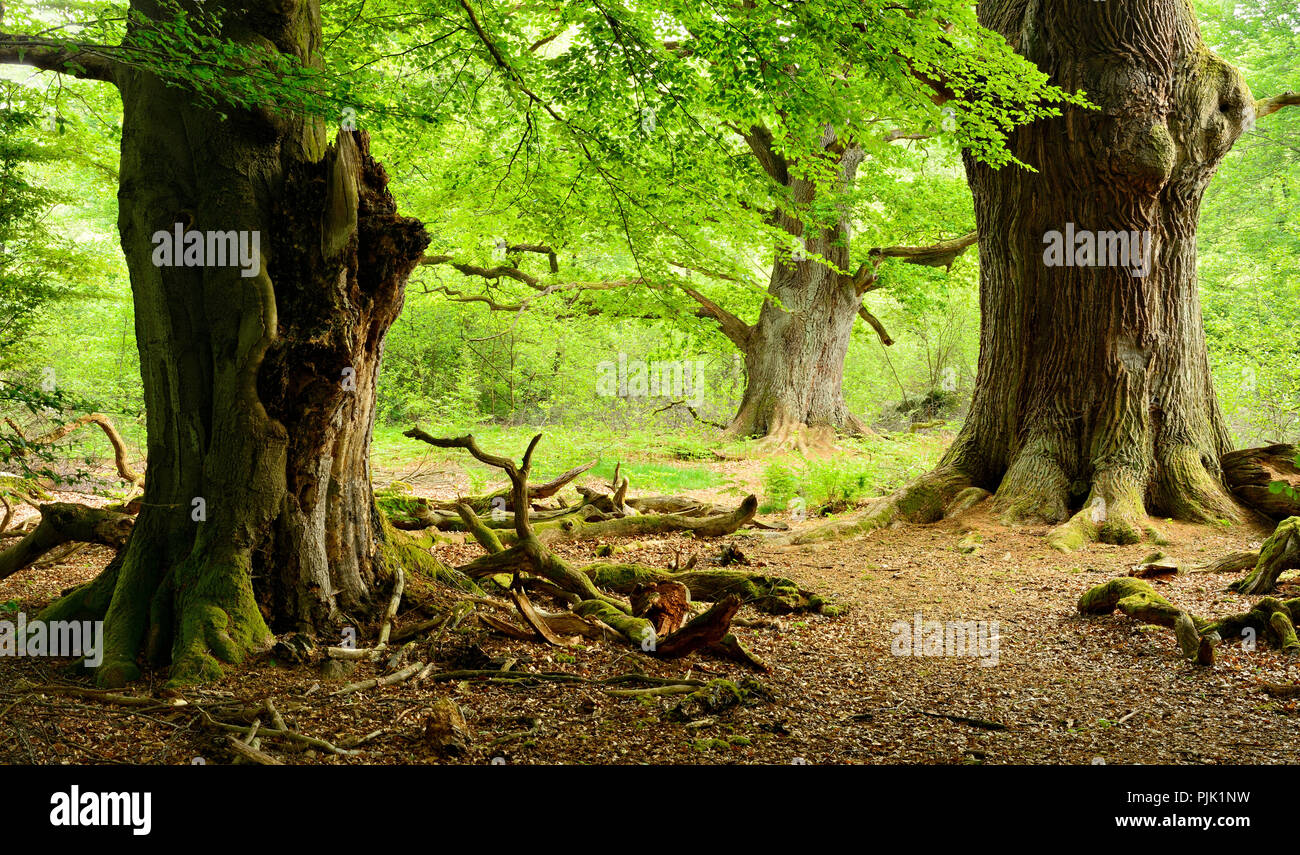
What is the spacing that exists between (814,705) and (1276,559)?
354cm

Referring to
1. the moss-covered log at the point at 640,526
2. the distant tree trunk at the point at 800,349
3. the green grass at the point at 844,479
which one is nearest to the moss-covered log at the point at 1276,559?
the moss-covered log at the point at 640,526

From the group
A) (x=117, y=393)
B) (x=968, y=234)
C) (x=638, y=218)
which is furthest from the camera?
(x=968, y=234)

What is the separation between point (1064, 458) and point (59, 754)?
8.46 metres

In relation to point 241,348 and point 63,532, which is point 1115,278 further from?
point 63,532

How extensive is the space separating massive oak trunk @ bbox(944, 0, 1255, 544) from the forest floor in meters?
2.71

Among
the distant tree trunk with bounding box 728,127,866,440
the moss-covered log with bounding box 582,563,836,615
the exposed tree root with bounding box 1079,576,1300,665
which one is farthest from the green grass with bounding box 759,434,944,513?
the exposed tree root with bounding box 1079,576,1300,665

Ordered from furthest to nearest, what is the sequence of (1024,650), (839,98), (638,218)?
(638,218), (839,98), (1024,650)

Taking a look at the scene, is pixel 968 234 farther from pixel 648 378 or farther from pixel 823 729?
pixel 823 729

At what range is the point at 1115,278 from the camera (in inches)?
331

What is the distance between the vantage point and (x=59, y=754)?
10.5ft

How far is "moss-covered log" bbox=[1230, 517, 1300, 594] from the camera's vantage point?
17.4 ft

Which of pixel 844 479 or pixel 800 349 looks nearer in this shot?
pixel 844 479

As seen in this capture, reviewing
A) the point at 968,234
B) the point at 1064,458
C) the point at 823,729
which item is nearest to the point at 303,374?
the point at 823,729

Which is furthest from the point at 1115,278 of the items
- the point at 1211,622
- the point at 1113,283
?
the point at 1211,622
